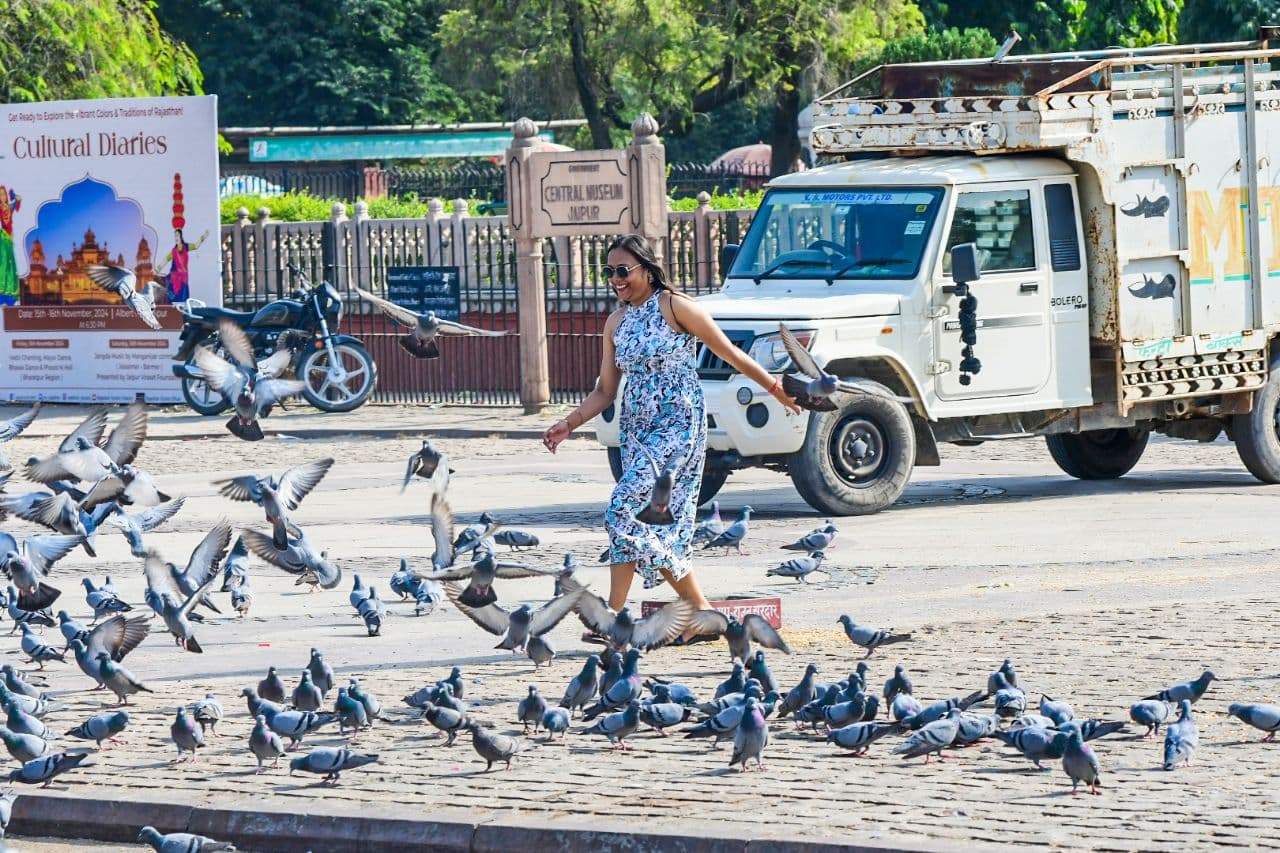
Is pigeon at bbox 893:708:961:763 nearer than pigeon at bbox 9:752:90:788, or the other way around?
pigeon at bbox 893:708:961:763

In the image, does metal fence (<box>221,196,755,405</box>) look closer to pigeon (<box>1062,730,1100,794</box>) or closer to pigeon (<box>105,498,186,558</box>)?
pigeon (<box>105,498,186,558</box>)

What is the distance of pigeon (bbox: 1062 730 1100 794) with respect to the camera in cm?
686

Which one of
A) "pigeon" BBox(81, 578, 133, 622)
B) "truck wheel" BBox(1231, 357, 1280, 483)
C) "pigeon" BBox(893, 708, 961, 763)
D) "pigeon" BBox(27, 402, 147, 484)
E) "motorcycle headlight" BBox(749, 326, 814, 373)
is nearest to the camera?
"pigeon" BBox(893, 708, 961, 763)

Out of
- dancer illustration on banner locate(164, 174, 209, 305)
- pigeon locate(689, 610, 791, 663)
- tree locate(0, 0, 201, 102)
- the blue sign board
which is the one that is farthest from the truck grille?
tree locate(0, 0, 201, 102)

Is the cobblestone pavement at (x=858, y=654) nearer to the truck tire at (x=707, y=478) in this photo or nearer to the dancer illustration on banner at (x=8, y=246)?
the truck tire at (x=707, y=478)

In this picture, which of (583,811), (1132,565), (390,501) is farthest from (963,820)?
(390,501)

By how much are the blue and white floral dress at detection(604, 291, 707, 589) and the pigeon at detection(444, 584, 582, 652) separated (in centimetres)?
46

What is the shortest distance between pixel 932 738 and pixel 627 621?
71.9 inches

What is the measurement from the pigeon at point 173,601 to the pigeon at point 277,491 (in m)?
0.45

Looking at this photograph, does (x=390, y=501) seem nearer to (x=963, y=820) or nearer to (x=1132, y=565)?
(x=1132, y=565)

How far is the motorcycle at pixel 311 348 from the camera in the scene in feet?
74.7

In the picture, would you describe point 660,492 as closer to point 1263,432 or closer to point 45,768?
point 45,768

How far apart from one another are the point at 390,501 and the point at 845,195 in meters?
4.35

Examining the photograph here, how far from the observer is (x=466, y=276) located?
2412cm
